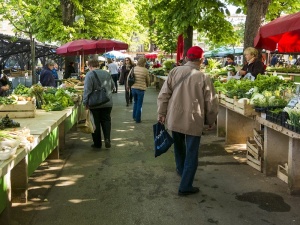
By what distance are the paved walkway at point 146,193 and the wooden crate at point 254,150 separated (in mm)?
236

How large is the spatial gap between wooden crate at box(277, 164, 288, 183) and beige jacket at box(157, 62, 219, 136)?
4.60ft

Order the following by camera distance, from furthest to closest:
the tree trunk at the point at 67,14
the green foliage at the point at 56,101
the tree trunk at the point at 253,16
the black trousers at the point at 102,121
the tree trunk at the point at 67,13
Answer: the tree trunk at the point at 67,13, the tree trunk at the point at 67,14, the tree trunk at the point at 253,16, the black trousers at the point at 102,121, the green foliage at the point at 56,101

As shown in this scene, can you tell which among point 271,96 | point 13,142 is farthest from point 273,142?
point 13,142

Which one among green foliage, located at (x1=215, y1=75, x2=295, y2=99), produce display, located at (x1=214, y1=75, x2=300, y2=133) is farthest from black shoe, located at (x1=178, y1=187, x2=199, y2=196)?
green foliage, located at (x1=215, y1=75, x2=295, y2=99)

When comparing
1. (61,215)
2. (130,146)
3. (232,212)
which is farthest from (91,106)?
(232,212)

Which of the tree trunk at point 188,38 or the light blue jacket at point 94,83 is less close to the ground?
the tree trunk at point 188,38

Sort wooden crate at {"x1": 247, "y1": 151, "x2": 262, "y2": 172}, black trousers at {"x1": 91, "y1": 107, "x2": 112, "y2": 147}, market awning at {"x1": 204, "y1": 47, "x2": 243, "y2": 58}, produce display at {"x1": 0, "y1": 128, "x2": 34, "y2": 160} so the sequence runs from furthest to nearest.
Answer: market awning at {"x1": 204, "y1": 47, "x2": 243, "y2": 58}, black trousers at {"x1": 91, "y1": 107, "x2": 112, "y2": 147}, wooden crate at {"x1": 247, "y1": 151, "x2": 262, "y2": 172}, produce display at {"x1": 0, "y1": 128, "x2": 34, "y2": 160}

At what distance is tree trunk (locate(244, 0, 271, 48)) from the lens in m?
10.0

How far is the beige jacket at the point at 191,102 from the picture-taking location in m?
4.88

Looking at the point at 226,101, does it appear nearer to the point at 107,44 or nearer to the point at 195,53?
the point at 195,53

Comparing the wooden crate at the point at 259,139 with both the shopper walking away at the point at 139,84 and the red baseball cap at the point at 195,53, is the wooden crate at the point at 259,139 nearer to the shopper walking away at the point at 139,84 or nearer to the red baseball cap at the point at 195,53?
the red baseball cap at the point at 195,53

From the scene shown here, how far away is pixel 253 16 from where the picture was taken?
33.1 feet

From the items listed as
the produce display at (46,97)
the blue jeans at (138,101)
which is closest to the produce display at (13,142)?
the produce display at (46,97)

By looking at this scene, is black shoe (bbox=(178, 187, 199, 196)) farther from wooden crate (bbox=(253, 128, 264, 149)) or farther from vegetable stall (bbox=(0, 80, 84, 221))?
vegetable stall (bbox=(0, 80, 84, 221))
